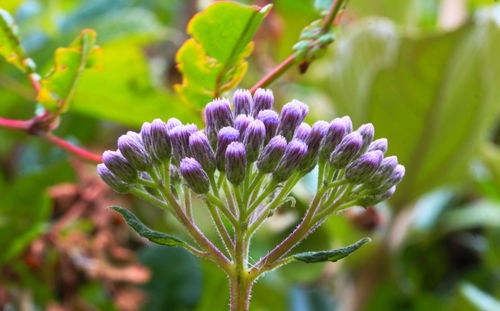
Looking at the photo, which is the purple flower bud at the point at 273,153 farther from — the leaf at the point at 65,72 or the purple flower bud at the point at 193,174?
the leaf at the point at 65,72

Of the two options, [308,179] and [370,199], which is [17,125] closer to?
[370,199]

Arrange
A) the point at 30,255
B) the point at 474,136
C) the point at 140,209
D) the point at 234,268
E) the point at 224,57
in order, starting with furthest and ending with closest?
1. the point at 140,209
2. the point at 474,136
3. the point at 30,255
4. the point at 224,57
5. the point at 234,268

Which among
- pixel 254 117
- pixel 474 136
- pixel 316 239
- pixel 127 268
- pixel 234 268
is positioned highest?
pixel 474 136

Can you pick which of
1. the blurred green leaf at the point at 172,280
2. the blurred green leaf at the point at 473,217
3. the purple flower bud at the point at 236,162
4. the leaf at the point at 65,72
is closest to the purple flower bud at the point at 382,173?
the purple flower bud at the point at 236,162

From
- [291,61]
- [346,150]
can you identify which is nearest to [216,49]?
[291,61]

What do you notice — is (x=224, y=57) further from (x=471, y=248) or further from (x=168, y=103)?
(x=471, y=248)

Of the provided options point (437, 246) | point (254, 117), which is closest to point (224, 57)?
point (254, 117)
